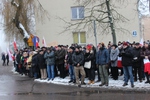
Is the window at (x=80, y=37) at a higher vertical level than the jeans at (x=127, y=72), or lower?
higher

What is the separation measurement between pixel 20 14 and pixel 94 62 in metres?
12.9

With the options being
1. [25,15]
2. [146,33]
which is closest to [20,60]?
[25,15]

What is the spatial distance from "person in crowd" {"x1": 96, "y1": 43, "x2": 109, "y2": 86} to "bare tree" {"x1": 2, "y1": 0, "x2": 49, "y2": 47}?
41.8 ft

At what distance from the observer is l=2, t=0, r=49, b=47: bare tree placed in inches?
979

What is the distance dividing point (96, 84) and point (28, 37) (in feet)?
40.5

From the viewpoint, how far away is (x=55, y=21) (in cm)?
2984

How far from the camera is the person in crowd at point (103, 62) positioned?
1355 cm

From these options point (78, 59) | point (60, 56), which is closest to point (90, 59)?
point (78, 59)

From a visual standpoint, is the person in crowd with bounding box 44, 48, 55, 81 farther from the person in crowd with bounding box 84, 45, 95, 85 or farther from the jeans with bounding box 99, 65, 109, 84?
the jeans with bounding box 99, 65, 109, 84

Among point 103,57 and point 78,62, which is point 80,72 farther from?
point 103,57

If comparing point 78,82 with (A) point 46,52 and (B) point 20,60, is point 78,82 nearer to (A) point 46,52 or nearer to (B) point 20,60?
(A) point 46,52

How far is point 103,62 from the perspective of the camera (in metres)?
13.6

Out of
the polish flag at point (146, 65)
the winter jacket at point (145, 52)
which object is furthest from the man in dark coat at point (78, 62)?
the polish flag at point (146, 65)

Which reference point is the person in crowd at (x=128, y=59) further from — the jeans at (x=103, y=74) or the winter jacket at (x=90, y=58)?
the winter jacket at (x=90, y=58)
